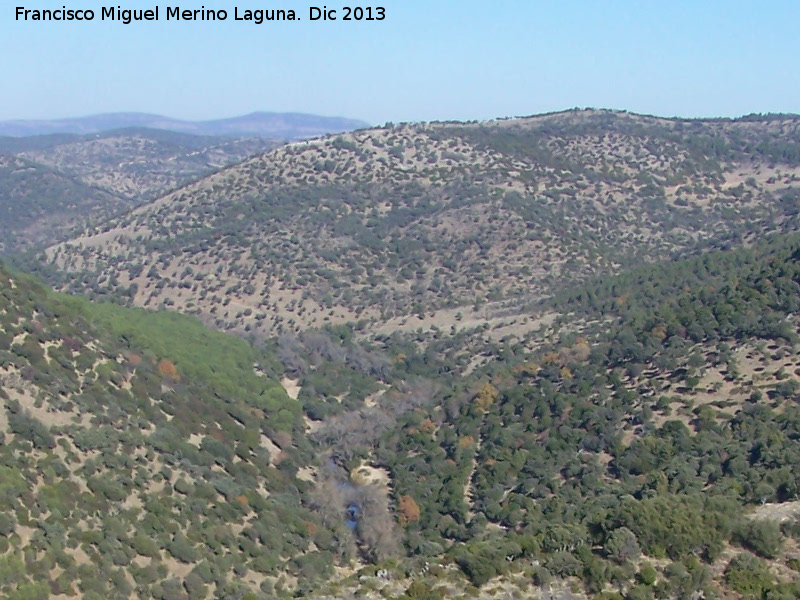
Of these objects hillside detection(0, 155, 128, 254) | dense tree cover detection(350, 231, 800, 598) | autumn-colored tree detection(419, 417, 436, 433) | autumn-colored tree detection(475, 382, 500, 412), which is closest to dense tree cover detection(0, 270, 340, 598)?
dense tree cover detection(350, 231, 800, 598)

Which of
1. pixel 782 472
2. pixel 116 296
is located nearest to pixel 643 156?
pixel 116 296

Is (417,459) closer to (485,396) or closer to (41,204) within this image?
(485,396)

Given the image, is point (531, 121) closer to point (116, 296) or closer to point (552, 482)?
point (116, 296)

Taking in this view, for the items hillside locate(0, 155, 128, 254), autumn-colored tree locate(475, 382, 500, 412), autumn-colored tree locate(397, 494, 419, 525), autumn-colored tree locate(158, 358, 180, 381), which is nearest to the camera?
autumn-colored tree locate(397, 494, 419, 525)

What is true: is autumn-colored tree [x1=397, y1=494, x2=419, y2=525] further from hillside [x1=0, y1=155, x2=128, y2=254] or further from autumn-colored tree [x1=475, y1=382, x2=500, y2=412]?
hillside [x1=0, y1=155, x2=128, y2=254]

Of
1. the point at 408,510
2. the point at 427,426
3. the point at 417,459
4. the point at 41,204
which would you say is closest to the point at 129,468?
the point at 408,510

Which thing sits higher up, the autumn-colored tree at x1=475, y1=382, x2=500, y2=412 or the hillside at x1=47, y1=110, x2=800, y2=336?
the hillside at x1=47, y1=110, x2=800, y2=336

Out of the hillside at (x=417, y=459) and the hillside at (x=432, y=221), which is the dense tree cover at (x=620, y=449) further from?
the hillside at (x=432, y=221)

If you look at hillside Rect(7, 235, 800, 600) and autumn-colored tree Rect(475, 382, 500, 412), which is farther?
autumn-colored tree Rect(475, 382, 500, 412)
